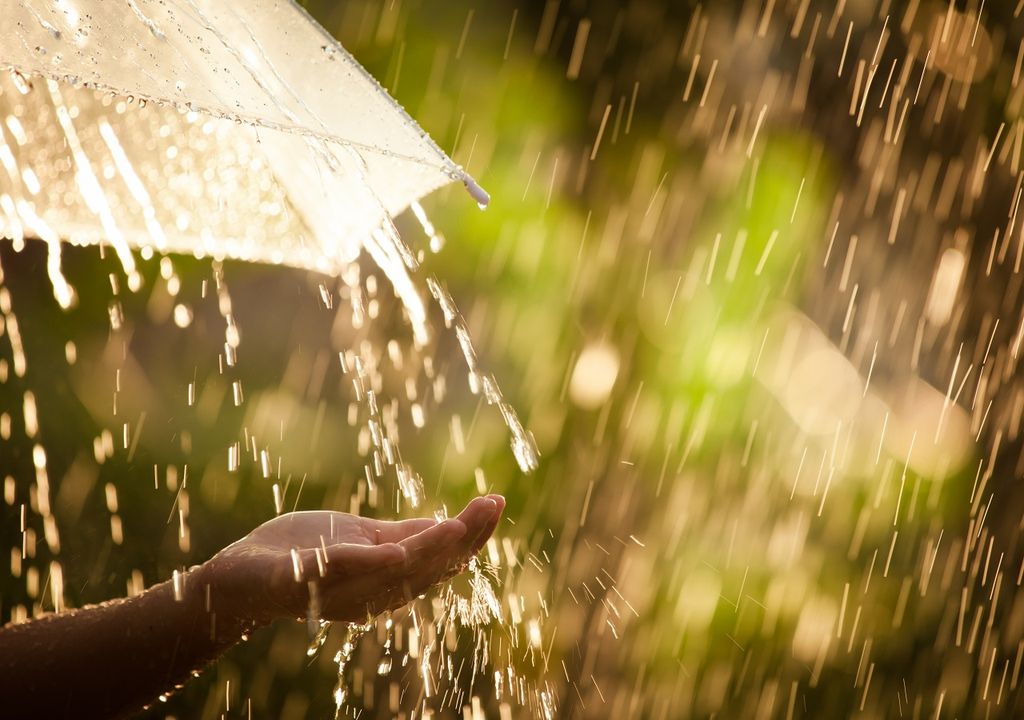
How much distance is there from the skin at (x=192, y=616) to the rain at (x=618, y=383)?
1.40 metres

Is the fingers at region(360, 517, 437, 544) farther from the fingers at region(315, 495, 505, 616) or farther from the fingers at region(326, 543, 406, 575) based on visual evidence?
the fingers at region(326, 543, 406, 575)

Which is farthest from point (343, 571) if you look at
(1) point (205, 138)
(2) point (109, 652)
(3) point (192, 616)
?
(1) point (205, 138)

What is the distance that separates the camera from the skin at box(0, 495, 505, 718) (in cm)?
139

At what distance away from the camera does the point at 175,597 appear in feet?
4.99

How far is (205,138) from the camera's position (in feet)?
7.16

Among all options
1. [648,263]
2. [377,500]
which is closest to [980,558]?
[648,263]

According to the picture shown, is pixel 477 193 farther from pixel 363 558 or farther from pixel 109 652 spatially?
pixel 109 652

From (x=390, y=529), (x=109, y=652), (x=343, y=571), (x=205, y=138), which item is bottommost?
(x=109, y=652)

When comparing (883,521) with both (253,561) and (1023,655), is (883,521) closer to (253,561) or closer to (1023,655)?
(1023,655)

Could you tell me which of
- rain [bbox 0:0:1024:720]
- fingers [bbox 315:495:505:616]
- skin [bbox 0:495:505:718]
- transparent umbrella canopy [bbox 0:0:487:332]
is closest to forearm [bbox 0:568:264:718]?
skin [bbox 0:495:505:718]

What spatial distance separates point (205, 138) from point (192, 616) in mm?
1262

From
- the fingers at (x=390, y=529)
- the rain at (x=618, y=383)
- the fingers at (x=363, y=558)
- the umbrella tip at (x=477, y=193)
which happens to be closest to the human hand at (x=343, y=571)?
the fingers at (x=363, y=558)

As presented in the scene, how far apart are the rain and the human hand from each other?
138cm

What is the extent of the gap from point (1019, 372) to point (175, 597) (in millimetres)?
4774
